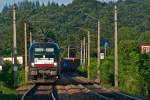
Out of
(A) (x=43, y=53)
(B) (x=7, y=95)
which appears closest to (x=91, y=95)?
(B) (x=7, y=95)

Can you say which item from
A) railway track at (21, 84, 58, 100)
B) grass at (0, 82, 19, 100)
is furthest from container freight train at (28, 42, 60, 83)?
grass at (0, 82, 19, 100)

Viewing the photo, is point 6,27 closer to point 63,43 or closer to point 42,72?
point 63,43

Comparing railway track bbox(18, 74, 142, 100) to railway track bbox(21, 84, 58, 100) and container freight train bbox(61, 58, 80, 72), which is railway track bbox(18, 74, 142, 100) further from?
container freight train bbox(61, 58, 80, 72)

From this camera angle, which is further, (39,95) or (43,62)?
(43,62)

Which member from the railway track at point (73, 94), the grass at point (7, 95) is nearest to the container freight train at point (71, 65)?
the railway track at point (73, 94)

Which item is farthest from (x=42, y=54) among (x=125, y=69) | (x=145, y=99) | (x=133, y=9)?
(x=133, y=9)

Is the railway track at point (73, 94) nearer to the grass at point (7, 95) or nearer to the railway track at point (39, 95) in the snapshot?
the railway track at point (39, 95)

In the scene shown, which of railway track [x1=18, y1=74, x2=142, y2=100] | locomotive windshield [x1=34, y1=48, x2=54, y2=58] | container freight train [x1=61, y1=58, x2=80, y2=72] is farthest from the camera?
container freight train [x1=61, y1=58, x2=80, y2=72]

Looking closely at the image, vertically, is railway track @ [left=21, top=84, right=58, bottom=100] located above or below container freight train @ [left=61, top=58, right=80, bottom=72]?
below

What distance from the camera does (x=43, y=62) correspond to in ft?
180

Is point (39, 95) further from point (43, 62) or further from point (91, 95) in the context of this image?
point (43, 62)

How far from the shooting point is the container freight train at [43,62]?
5459 cm

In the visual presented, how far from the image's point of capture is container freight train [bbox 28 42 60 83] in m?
54.6

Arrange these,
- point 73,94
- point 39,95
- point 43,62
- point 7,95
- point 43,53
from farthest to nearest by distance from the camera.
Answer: point 43,53 → point 43,62 → point 73,94 → point 39,95 → point 7,95
